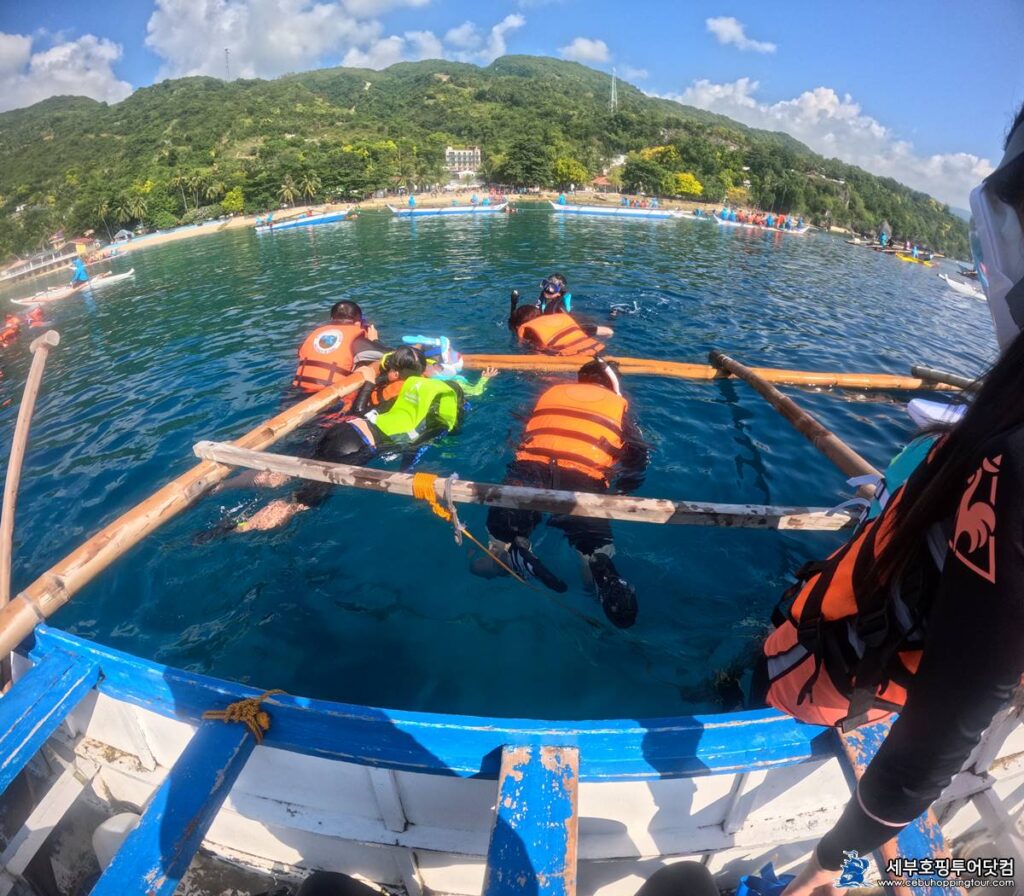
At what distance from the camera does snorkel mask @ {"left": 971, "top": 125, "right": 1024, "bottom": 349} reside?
1136mm

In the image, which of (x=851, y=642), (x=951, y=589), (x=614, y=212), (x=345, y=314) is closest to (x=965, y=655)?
(x=951, y=589)

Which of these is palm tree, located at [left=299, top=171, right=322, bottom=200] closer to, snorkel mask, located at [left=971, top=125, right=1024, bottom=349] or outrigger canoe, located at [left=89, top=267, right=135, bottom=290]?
outrigger canoe, located at [left=89, top=267, right=135, bottom=290]

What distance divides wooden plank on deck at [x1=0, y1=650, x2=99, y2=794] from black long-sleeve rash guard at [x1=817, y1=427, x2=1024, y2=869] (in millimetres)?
3505

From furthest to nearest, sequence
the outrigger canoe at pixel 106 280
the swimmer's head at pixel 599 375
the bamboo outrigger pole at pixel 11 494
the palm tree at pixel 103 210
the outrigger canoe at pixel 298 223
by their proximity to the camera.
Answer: the palm tree at pixel 103 210 → the outrigger canoe at pixel 298 223 → the outrigger canoe at pixel 106 280 → the swimmer's head at pixel 599 375 → the bamboo outrigger pole at pixel 11 494

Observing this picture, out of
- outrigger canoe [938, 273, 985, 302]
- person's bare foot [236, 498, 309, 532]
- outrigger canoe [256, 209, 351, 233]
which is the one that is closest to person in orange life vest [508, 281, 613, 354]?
person's bare foot [236, 498, 309, 532]

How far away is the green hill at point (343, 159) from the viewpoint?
2825 inches

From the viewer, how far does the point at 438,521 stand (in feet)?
18.0

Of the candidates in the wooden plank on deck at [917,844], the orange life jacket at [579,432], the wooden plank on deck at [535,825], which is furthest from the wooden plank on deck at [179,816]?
the orange life jacket at [579,432]

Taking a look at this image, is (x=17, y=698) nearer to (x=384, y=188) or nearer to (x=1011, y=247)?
(x=1011, y=247)

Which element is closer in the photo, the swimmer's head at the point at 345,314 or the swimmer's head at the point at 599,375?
the swimmer's head at the point at 599,375

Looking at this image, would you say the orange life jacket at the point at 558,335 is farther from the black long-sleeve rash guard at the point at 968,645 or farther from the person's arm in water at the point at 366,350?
the black long-sleeve rash guard at the point at 968,645

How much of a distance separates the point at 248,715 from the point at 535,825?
4.68ft

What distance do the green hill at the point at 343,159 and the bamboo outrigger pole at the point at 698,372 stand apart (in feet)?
254

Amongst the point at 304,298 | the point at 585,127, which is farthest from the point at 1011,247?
the point at 585,127
